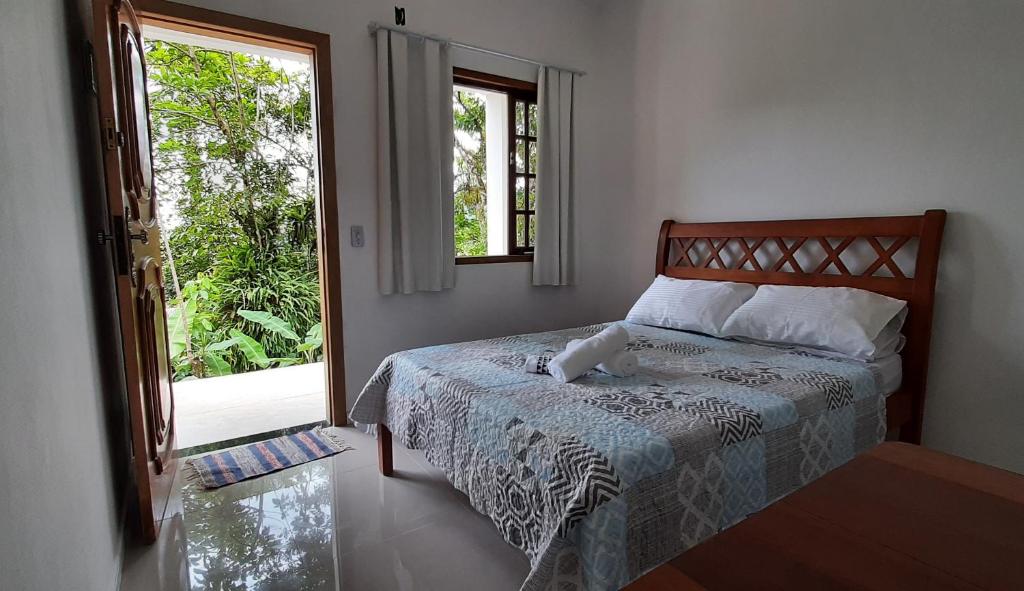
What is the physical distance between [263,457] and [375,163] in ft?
5.45

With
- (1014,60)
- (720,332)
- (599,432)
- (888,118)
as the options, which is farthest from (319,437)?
(1014,60)

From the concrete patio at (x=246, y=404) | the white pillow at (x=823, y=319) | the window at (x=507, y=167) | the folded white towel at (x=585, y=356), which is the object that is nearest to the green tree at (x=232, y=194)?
the concrete patio at (x=246, y=404)

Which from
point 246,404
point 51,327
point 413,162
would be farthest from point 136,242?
point 246,404

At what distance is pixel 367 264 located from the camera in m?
2.91

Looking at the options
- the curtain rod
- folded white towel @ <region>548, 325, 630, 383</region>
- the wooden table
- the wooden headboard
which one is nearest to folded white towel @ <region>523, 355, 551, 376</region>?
folded white towel @ <region>548, 325, 630, 383</region>

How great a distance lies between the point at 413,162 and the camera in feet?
9.73

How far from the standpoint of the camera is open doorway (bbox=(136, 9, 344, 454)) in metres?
4.28

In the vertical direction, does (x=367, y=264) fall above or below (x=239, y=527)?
above

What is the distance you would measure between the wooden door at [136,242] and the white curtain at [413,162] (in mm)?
1089

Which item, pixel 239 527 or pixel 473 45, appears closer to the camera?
pixel 239 527

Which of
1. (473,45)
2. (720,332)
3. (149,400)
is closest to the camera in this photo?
(149,400)

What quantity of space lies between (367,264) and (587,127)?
6.31 ft

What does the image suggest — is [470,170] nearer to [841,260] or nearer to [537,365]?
[537,365]

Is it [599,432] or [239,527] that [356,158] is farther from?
[599,432]
